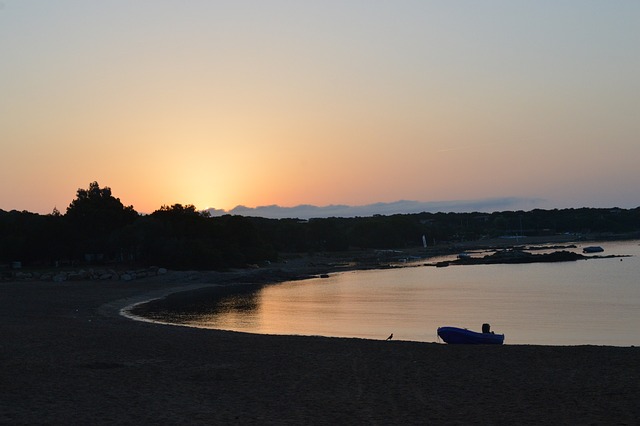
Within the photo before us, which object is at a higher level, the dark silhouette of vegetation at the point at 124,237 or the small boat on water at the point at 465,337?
the dark silhouette of vegetation at the point at 124,237

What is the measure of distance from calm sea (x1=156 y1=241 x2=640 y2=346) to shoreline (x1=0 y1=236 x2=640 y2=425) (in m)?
10.4

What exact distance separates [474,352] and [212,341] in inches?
336

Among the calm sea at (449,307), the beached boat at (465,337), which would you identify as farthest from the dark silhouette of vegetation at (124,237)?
the beached boat at (465,337)

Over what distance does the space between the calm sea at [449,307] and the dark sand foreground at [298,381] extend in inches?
414

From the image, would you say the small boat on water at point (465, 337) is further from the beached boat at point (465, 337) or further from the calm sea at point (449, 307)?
the calm sea at point (449, 307)

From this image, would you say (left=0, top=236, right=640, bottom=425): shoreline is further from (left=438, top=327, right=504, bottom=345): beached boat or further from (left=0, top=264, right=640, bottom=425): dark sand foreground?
(left=438, top=327, right=504, bottom=345): beached boat

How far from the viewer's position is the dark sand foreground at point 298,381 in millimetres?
13023

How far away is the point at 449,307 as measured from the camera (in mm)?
47500

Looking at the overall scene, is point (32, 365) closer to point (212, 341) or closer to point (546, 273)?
point (212, 341)

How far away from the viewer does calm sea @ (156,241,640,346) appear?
34156 mm

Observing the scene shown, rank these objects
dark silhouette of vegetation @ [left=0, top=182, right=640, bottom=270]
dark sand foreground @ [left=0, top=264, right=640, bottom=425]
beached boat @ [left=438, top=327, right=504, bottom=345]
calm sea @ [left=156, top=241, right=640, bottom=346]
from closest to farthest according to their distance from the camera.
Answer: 1. dark sand foreground @ [left=0, top=264, right=640, bottom=425]
2. beached boat @ [left=438, top=327, right=504, bottom=345]
3. calm sea @ [left=156, top=241, right=640, bottom=346]
4. dark silhouette of vegetation @ [left=0, top=182, right=640, bottom=270]

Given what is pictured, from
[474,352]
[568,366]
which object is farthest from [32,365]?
[568,366]

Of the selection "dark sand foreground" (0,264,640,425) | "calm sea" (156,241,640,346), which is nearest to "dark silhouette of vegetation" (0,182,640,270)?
"calm sea" (156,241,640,346)

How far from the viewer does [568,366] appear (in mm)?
18109
